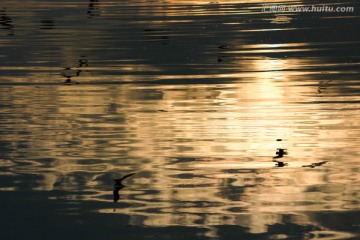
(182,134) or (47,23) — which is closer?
(182,134)

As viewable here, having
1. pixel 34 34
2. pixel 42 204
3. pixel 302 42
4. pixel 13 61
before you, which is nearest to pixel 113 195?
pixel 42 204

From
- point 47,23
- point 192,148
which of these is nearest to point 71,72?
point 192,148

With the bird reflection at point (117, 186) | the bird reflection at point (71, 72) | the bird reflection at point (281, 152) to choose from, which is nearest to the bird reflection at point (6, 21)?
the bird reflection at point (71, 72)

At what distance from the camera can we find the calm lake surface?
10.0m

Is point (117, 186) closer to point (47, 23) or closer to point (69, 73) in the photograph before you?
point (69, 73)

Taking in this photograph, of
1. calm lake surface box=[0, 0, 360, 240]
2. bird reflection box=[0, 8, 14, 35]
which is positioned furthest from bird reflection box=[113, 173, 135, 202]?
bird reflection box=[0, 8, 14, 35]

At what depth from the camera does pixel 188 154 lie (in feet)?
42.4

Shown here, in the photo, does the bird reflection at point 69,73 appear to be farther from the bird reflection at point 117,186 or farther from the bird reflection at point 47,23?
the bird reflection at point 47,23

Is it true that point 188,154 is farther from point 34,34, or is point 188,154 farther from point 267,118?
point 34,34

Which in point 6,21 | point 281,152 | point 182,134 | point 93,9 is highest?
point 93,9

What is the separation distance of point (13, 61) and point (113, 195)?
12244 millimetres

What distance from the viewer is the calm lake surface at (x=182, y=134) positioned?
1003cm

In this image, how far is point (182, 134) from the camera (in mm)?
14180

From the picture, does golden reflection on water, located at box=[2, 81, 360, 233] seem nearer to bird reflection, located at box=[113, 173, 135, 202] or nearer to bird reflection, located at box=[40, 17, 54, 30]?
bird reflection, located at box=[113, 173, 135, 202]
